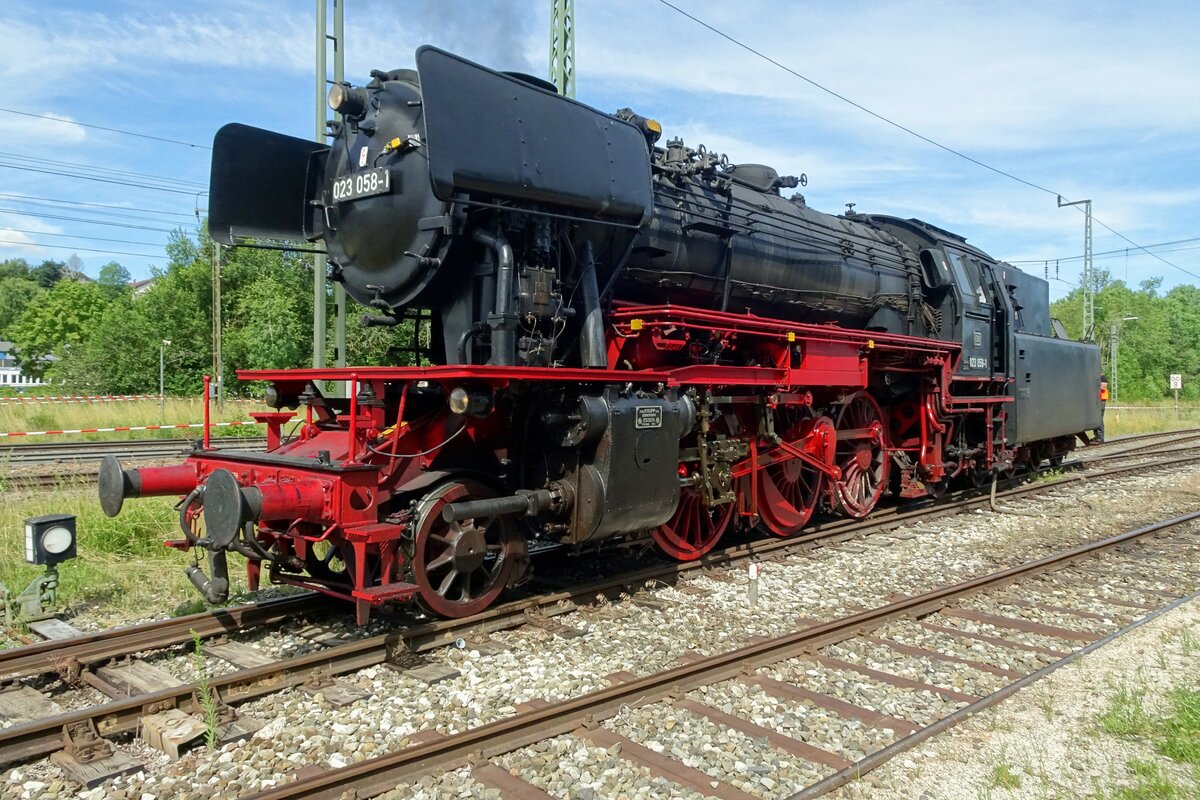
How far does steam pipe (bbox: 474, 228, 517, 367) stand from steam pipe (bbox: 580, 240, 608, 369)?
77 centimetres

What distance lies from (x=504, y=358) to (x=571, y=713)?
2291 mm

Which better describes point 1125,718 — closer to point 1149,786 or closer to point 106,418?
point 1149,786

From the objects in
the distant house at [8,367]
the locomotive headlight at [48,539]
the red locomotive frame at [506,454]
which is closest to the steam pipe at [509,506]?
the red locomotive frame at [506,454]

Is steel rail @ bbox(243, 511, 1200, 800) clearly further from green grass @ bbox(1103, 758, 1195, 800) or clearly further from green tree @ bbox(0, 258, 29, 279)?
green tree @ bbox(0, 258, 29, 279)

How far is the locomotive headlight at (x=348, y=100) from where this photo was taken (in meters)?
5.80

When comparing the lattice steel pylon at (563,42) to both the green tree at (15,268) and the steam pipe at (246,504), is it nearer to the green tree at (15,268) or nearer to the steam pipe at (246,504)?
the steam pipe at (246,504)

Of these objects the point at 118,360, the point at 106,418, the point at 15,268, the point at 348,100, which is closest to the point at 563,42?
the point at 348,100

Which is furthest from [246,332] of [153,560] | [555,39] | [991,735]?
[991,735]

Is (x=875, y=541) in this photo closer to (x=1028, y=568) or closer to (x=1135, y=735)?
(x=1028, y=568)

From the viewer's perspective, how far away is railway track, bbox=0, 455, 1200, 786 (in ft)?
12.5

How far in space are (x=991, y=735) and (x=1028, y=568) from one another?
3.89 meters

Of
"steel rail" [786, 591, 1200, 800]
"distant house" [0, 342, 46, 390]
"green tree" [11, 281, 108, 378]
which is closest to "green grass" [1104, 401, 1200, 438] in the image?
"steel rail" [786, 591, 1200, 800]

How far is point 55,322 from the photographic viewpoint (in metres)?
60.3

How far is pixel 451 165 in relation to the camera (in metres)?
4.98
